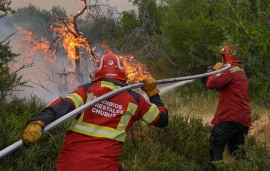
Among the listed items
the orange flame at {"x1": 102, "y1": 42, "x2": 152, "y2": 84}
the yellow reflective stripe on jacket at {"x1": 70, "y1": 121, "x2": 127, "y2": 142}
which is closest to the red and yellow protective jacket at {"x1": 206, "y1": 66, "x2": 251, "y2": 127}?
the yellow reflective stripe on jacket at {"x1": 70, "y1": 121, "x2": 127, "y2": 142}

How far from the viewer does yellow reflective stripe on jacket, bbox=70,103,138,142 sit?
12.1 ft

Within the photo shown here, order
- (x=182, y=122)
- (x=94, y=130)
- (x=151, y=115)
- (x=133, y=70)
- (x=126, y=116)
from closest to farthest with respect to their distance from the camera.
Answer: (x=94, y=130) → (x=126, y=116) → (x=151, y=115) → (x=182, y=122) → (x=133, y=70)

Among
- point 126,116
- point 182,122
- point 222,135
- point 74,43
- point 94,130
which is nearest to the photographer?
point 94,130

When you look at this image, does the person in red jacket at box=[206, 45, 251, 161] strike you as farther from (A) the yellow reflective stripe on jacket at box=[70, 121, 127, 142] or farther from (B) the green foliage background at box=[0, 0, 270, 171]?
(A) the yellow reflective stripe on jacket at box=[70, 121, 127, 142]

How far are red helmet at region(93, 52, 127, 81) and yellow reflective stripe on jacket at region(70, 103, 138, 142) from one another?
32 centimetres

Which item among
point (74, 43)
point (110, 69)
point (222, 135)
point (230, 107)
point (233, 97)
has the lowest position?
point (222, 135)

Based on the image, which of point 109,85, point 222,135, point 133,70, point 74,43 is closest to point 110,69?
point 109,85

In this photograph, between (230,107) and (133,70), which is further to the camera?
(133,70)

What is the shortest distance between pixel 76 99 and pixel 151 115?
0.70m

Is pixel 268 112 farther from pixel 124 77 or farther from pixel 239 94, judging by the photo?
pixel 124 77

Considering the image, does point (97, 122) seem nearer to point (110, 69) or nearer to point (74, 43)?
point (110, 69)

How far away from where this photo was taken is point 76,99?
12.3ft

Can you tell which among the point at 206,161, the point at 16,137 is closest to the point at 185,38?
the point at 206,161

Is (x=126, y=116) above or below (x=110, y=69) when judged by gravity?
below
